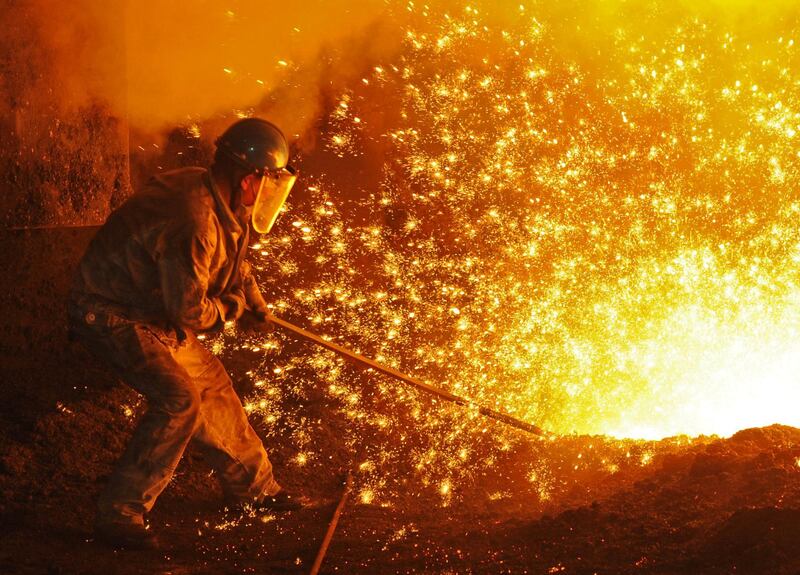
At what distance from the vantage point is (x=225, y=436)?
158 inches

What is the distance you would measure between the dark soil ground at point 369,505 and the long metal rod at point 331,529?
0.05 m

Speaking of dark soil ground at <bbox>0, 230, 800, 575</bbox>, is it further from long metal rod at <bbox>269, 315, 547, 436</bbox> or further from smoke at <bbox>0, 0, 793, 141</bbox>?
smoke at <bbox>0, 0, 793, 141</bbox>

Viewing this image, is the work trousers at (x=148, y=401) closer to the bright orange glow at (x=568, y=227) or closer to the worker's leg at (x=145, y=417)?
the worker's leg at (x=145, y=417)

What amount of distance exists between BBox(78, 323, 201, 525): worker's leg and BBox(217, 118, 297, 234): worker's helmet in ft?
2.51

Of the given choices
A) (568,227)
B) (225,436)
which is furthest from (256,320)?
(568,227)

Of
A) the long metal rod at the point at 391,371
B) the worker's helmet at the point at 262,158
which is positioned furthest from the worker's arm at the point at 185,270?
the long metal rod at the point at 391,371

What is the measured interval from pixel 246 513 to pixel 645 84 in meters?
6.30

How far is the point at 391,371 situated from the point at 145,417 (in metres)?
1.50

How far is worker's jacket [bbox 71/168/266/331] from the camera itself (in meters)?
3.41

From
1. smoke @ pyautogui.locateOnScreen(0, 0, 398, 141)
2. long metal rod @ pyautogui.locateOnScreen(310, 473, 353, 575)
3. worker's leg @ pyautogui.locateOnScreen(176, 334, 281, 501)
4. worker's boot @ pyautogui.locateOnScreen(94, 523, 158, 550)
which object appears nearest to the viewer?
long metal rod @ pyautogui.locateOnScreen(310, 473, 353, 575)

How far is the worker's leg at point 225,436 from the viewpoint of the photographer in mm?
3938

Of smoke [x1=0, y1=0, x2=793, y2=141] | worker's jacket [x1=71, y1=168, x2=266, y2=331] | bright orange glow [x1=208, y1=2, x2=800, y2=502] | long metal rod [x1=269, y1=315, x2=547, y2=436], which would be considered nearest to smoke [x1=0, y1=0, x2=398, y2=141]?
smoke [x1=0, y1=0, x2=793, y2=141]

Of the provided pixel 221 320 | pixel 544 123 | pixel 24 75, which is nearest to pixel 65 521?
pixel 221 320

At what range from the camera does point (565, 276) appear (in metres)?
7.08
